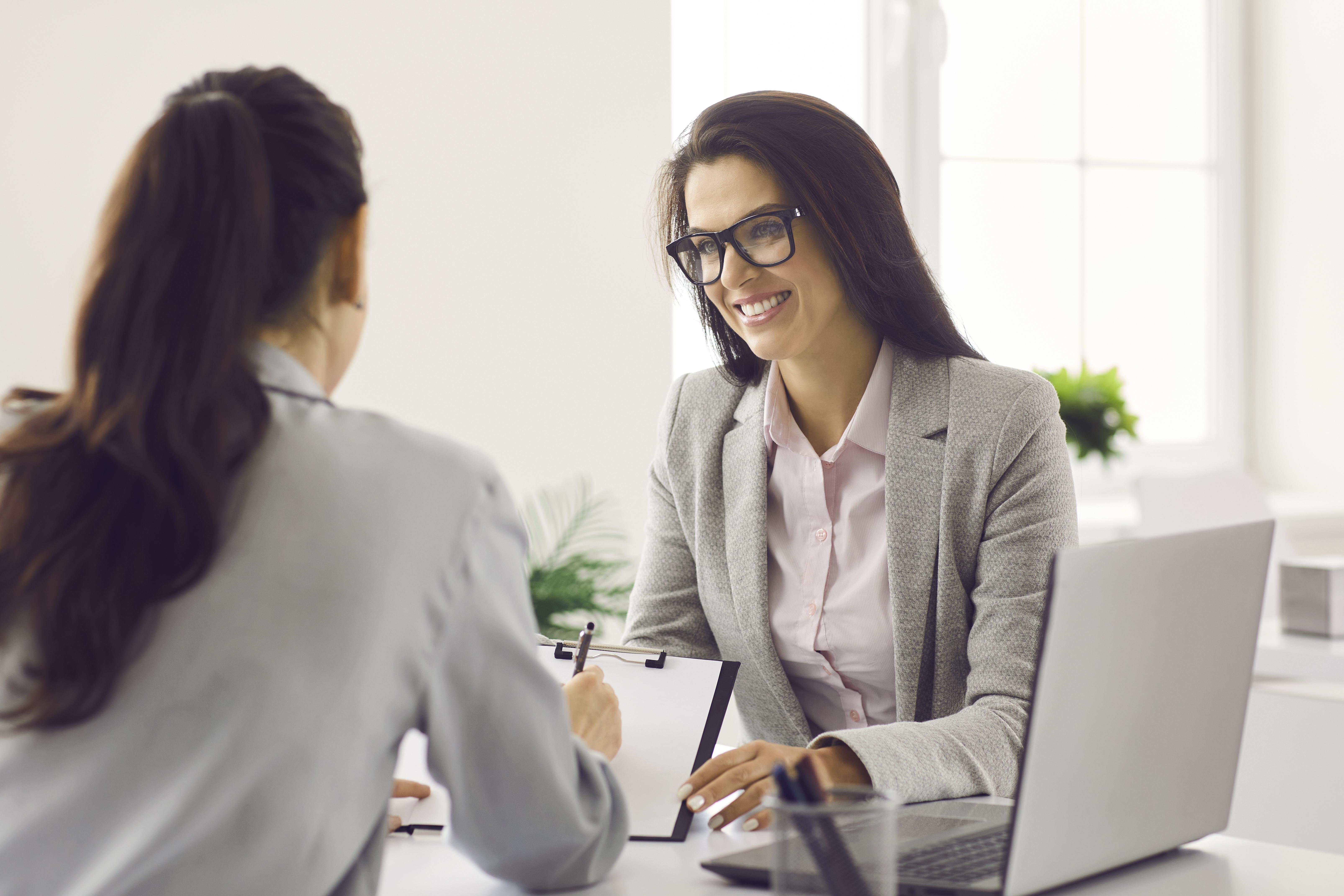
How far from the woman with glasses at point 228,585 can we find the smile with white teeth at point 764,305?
85 cm

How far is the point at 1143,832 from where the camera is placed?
3.19ft

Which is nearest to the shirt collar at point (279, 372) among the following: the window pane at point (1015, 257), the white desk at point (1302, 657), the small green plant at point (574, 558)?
the small green plant at point (574, 558)

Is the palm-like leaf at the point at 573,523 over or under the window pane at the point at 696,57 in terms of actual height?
under

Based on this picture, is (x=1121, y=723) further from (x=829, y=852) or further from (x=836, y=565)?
(x=836, y=565)

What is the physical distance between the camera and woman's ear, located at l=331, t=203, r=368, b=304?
34.9 inches

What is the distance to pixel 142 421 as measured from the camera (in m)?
0.73

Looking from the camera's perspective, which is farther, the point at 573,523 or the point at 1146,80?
the point at 1146,80

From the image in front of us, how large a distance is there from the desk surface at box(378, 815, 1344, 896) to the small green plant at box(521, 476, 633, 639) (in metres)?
1.54

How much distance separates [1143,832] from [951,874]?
0.17 metres

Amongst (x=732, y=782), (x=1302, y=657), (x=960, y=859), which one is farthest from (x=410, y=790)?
(x=1302, y=657)

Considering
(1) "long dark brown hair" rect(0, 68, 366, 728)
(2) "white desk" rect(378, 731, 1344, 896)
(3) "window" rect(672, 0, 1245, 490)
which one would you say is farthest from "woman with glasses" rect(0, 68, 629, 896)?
(3) "window" rect(672, 0, 1245, 490)

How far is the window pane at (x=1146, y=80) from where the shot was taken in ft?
13.6

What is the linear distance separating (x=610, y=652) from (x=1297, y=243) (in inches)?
155

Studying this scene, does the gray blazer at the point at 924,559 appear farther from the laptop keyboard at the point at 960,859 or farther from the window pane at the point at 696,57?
the window pane at the point at 696,57
